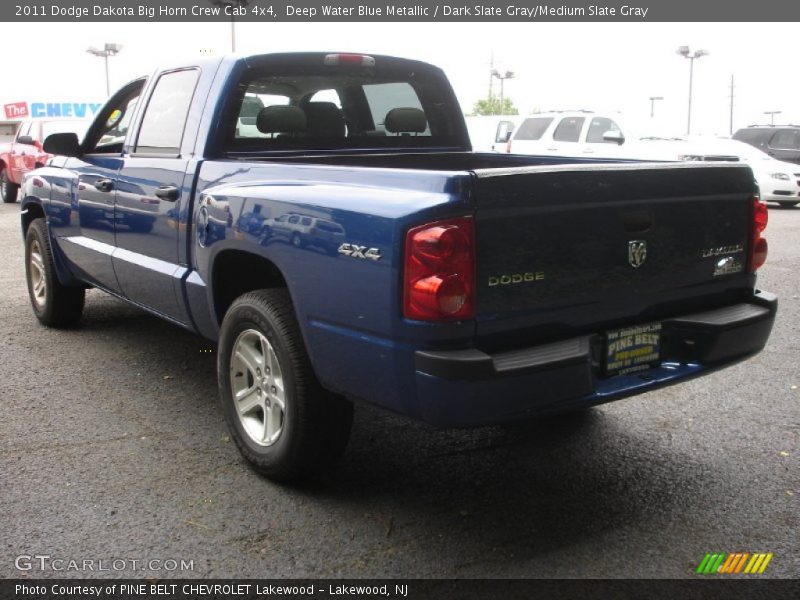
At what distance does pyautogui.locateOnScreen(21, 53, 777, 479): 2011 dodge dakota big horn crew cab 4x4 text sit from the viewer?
9.29 feet

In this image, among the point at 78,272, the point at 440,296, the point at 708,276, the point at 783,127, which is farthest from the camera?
the point at 783,127

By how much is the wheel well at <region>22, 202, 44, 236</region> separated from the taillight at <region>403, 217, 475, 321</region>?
4417 millimetres

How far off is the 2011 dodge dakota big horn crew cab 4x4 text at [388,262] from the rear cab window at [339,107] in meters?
0.01

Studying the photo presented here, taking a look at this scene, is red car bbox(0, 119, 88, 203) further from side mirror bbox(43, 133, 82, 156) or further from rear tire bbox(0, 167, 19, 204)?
side mirror bbox(43, 133, 82, 156)

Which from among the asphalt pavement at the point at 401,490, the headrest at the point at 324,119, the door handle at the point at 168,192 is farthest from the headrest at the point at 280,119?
the asphalt pavement at the point at 401,490

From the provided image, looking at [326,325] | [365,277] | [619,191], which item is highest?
[619,191]

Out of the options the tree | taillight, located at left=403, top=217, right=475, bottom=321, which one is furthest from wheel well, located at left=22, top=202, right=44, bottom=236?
the tree

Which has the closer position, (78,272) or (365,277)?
(365,277)

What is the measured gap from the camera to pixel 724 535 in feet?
10.5

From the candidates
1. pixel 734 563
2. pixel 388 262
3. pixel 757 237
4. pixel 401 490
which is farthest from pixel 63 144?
pixel 734 563

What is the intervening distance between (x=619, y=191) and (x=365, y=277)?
1.01m
